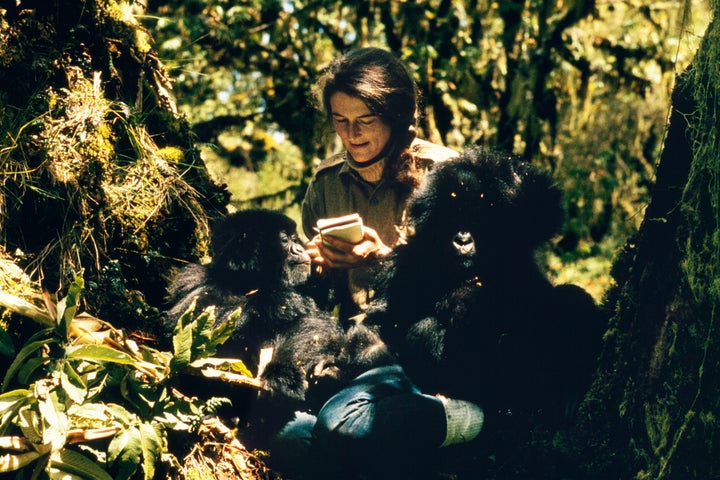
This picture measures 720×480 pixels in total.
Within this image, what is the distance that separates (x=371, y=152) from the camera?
388 cm

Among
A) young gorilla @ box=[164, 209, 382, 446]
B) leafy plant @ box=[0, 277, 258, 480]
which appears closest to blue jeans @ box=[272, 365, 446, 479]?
young gorilla @ box=[164, 209, 382, 446]

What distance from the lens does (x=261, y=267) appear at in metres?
3.65

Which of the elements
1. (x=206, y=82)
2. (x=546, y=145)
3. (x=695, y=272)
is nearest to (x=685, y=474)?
(x=695, y=272)

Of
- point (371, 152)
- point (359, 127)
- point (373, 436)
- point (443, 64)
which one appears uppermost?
point (443, 64)

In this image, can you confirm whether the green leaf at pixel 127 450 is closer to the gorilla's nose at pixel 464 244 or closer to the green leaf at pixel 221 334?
the green leaf at pixel 221 334

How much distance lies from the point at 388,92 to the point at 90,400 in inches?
85.7

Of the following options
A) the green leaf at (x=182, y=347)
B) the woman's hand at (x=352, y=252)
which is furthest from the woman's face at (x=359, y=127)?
the green leaf at (x=182, y=347)

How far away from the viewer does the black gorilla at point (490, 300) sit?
3.21m

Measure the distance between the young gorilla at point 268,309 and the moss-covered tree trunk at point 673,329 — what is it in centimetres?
115

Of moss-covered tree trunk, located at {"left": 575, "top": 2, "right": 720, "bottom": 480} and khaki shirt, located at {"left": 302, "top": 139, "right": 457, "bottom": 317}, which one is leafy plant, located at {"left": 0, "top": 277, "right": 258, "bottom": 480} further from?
moss-covered tree trunk, located at {"left": 575, "top": 2, "right": 720, "bottom": 480}

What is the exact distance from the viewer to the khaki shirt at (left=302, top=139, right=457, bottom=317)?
155 inches

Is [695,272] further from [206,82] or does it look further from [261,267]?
[206,82]

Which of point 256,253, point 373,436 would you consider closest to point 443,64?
point 256,253

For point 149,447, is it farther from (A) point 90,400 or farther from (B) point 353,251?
(B) point 353,251
